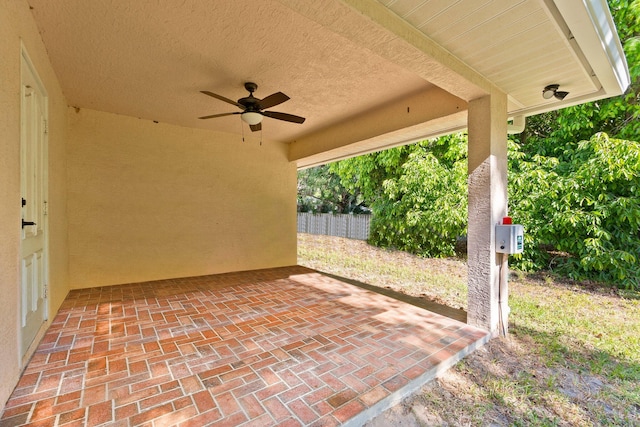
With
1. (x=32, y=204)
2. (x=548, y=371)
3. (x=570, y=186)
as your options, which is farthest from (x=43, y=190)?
(x=570, y=186)

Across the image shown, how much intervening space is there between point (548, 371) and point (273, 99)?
11.6 ft

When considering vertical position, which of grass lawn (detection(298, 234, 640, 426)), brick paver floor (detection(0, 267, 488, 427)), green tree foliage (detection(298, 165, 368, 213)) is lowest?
grass lawn (detection(298, 234, 640, 426))

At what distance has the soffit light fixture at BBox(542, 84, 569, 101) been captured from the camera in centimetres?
288

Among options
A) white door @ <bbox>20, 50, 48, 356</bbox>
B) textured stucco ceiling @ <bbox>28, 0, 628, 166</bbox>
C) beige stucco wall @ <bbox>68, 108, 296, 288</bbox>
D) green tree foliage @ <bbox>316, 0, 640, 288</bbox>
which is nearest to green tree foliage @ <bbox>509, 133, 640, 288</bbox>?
green tree foliage @ <bbox>316, 0, 640, 288</bbox>

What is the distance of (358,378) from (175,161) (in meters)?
4.55

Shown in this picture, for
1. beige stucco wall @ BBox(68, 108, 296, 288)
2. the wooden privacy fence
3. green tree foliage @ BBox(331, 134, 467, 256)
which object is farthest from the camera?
the wooden privacy fence

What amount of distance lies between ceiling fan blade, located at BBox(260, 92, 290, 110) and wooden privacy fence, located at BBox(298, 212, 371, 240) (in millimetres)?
7785

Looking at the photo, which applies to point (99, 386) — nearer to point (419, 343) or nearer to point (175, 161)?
point (419, 343)

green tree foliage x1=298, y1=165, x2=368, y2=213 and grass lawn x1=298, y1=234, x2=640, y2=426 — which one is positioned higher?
green tree foliage x1=298, y1=165, x2=368, y2=213

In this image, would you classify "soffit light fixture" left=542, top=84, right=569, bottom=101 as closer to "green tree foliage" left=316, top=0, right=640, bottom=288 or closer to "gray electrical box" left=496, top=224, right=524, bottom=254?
"gray electrical box" left=496, top=224, right=524, bottom=254

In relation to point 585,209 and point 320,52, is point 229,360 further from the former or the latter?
point 585,209

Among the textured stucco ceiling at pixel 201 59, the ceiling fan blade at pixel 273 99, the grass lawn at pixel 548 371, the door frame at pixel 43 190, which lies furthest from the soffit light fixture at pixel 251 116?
the grass lawn at pixel 548 371

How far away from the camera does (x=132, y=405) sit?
1.68 m

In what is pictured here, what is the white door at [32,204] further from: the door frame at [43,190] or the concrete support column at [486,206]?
the concrete support column at [486,206]
